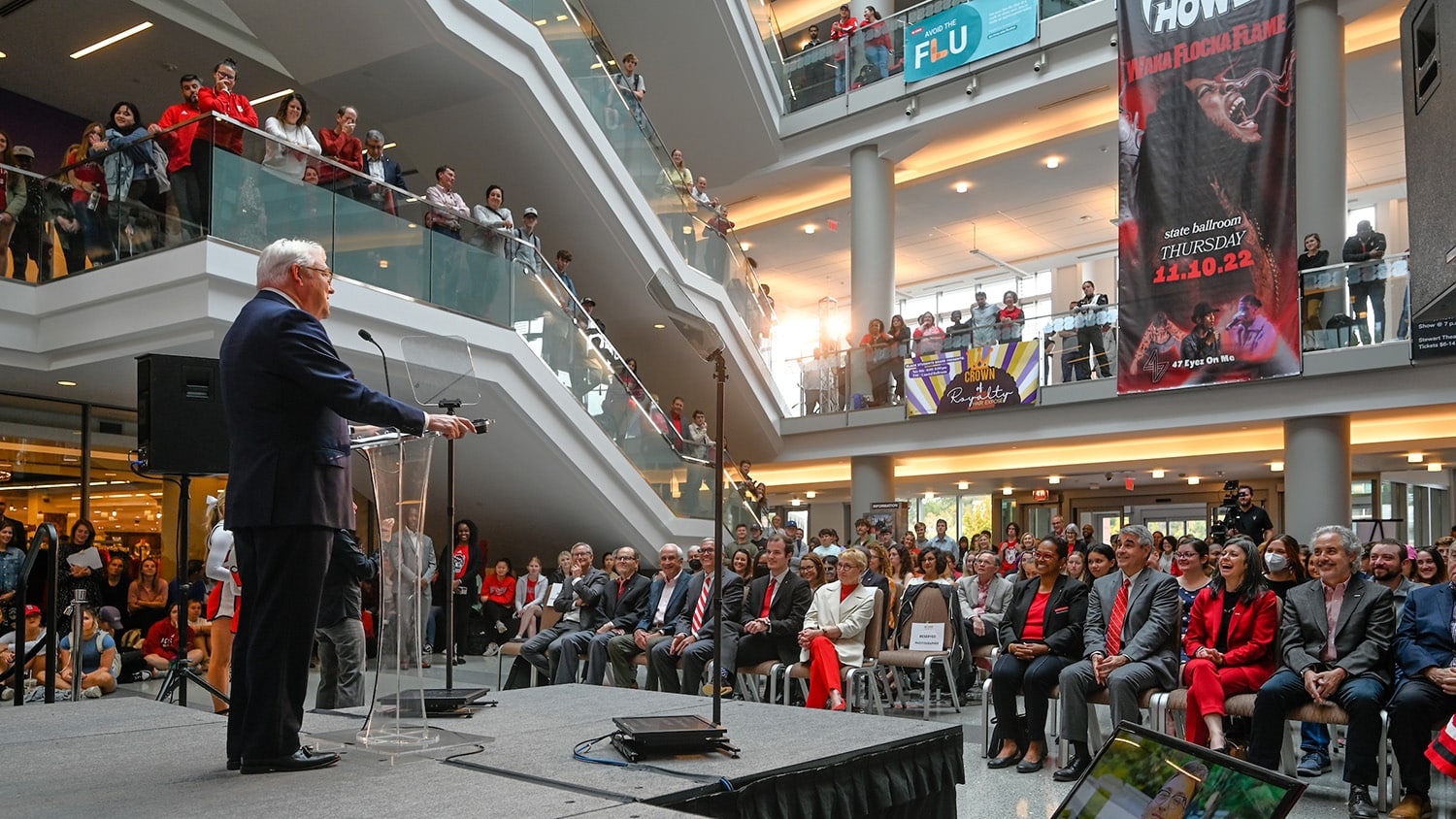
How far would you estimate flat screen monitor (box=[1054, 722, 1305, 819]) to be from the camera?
138 cm

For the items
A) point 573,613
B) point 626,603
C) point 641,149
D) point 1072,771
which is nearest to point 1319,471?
point 1072,771

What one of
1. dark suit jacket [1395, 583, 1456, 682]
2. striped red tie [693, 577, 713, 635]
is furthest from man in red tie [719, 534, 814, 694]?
dark suit jacket [1395, 583, 1456, 682]

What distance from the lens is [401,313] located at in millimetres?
8633

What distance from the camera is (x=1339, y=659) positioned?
4938 millimetres

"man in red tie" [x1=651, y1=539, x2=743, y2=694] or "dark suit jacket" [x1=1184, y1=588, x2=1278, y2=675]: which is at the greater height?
"dark suit jacket" [x1=1184, y1=588, x2=1278, y2=675]

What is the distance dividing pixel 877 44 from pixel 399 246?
9.37m

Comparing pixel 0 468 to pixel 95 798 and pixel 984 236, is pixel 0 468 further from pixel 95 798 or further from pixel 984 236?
pixel 984 236

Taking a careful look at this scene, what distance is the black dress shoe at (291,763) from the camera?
278 cm

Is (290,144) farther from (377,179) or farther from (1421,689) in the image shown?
(1421,689)

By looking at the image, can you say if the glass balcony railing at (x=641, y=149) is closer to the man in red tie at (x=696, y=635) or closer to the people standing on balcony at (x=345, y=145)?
the people standing on balcony at (x=345, y=145)

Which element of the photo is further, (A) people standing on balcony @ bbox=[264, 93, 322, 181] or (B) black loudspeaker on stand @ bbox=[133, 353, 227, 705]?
(A) people standing on balcony @ bbox=[264, 93, 322, 181]

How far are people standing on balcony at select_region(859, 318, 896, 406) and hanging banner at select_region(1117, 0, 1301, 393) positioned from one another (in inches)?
128

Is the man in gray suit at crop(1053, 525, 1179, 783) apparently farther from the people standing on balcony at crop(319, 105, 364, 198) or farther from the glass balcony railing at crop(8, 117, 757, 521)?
the people standing on balcony at crop(319, 105, 364, 198)

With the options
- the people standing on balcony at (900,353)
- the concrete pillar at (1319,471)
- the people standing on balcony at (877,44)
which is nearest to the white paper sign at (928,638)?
the concrete pillar at (1319,471)
